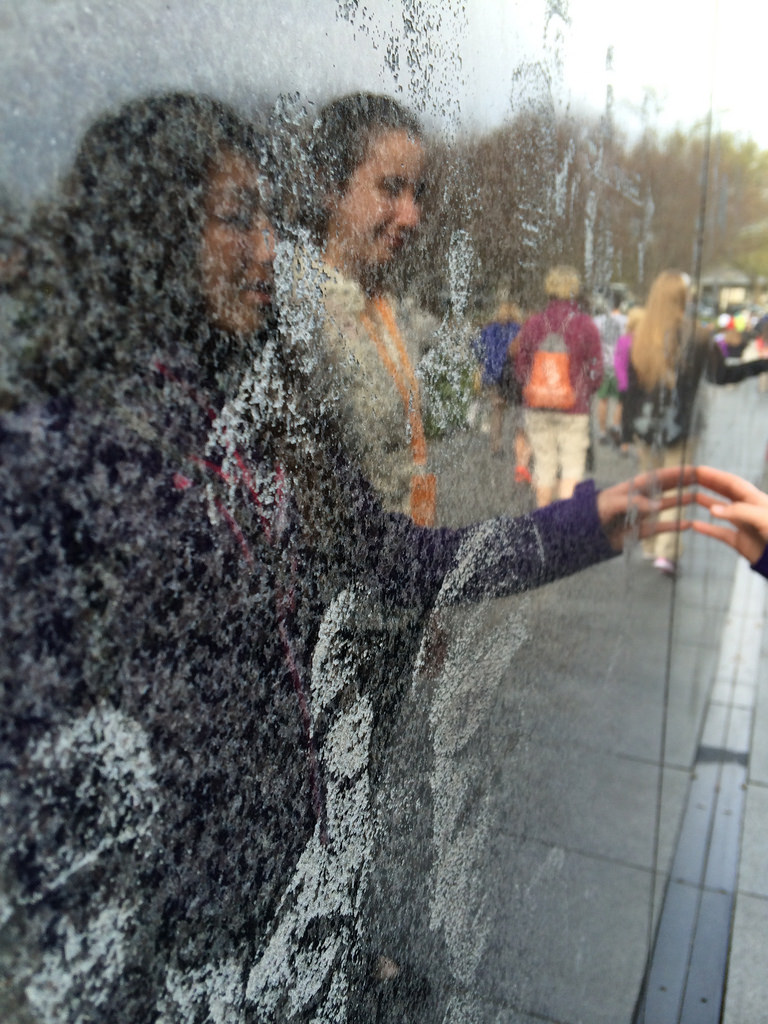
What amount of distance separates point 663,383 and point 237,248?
2.84m

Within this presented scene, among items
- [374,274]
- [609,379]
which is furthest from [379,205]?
[609,379]

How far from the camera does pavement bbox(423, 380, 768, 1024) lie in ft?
5.07

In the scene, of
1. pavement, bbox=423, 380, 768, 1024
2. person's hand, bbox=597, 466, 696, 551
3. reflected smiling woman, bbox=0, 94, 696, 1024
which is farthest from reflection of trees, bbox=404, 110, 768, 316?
person's hand, bbox=597, 466, 696, 551

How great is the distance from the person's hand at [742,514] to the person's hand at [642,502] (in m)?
0.12

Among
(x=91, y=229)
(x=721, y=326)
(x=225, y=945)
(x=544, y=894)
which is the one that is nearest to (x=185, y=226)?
(x=91, y=229)

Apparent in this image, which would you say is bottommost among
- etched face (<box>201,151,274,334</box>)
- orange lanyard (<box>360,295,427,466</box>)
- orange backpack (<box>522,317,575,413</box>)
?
orange backpack (<box>522,317,575,413</box>)

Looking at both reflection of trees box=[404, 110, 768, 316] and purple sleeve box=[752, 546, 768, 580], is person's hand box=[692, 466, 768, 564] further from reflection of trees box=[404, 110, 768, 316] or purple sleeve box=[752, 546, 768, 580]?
reflection of trees box=[404, 110, 768, 316]

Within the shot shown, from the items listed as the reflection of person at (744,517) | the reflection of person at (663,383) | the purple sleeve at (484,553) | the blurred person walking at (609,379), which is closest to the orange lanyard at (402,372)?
the purple sleeve at (484,553)

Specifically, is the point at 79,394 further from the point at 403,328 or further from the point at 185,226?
the point at 403,328

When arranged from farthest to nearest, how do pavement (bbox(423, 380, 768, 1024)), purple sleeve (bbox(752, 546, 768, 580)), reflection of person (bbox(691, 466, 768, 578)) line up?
reflection of person (bbox(691, 466, 768, 578))
purple sleeve (bbox(752, 546, 768, 580))
pavement (bbox(423, 380, 768, 1024))

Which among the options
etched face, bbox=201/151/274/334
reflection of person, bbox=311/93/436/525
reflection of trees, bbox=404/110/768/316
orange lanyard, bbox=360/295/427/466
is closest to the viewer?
etched face, bbox=201/151/274/334

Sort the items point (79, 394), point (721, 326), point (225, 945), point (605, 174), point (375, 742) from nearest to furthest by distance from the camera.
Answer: point (79, 394), point (225, 945), point (375, 742), point (605, 174), point (721, 326)

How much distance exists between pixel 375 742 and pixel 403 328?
50 centimetres

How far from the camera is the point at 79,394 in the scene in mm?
604
